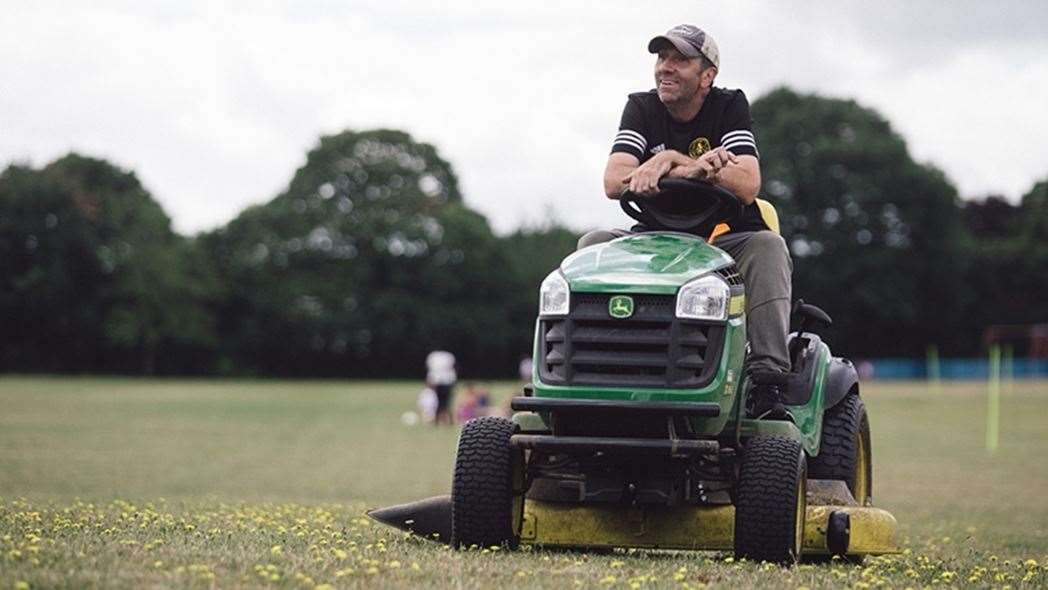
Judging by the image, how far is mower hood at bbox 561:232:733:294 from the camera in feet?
26.7

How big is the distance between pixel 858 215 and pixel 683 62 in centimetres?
8088

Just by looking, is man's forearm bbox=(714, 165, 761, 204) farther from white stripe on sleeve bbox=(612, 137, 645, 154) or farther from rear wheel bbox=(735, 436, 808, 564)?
rear wheel bbox=(735, 436, 808, 564)

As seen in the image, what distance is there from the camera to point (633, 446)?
7996mm

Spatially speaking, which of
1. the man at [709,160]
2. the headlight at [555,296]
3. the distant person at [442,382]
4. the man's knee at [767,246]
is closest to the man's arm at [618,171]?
the man at [709,160]

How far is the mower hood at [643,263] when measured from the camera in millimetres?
8133

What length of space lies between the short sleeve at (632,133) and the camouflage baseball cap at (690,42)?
0.39m

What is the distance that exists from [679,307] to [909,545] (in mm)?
4780

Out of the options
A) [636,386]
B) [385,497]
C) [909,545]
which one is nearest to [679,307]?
[636,386]

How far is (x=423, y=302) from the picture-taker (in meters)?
94.5

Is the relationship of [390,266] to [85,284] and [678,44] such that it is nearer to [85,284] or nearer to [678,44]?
[85,284]

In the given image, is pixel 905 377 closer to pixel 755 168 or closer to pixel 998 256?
pixel 998 256

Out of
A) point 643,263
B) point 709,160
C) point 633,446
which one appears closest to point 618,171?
point 709,160

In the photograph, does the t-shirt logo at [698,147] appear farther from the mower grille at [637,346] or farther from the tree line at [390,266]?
the tree line at [390,266]

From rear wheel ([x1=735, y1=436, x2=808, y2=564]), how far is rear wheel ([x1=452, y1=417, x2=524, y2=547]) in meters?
1.25
